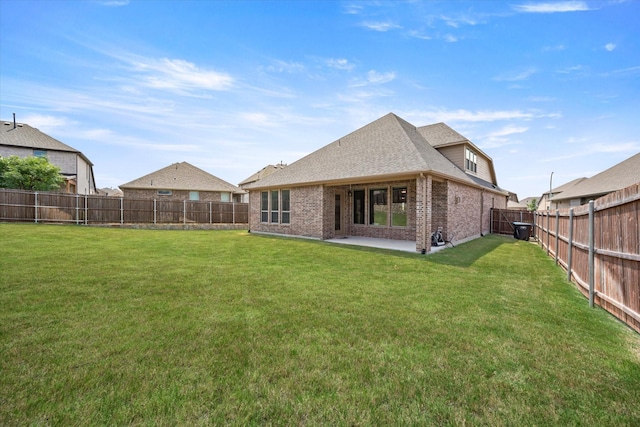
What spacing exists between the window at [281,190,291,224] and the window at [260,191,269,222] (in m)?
1.38

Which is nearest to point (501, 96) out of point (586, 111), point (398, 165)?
point (586, 111)

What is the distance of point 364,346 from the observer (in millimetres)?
2953

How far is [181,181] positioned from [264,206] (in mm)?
17176

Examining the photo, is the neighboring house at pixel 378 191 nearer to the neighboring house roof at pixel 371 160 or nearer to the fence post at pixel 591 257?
the neighboring house roof at pixel 371 160

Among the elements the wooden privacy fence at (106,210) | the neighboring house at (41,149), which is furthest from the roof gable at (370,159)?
the neighboring house at (41,149)

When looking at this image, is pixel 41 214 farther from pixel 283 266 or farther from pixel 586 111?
pixel 586 111

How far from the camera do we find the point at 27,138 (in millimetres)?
23922

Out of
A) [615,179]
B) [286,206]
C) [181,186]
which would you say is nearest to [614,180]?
[615,179]

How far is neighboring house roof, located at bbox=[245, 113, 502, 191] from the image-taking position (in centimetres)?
1045

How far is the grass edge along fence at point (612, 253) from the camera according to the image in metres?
3.38

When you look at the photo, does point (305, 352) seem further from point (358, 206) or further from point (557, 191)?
point (557, 191)

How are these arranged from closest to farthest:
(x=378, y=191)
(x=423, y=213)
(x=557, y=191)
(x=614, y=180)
Result: (x=423, y=213) → (x=378, y=191) → (x=614, y=180) → (x=557, y=191)

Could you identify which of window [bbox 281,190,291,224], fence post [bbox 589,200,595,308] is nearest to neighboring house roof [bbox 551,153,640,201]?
fence post [bbox 589,200,595,308]

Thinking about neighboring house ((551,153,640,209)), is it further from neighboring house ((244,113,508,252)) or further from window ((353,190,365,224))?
window ((353,190,365,224))
